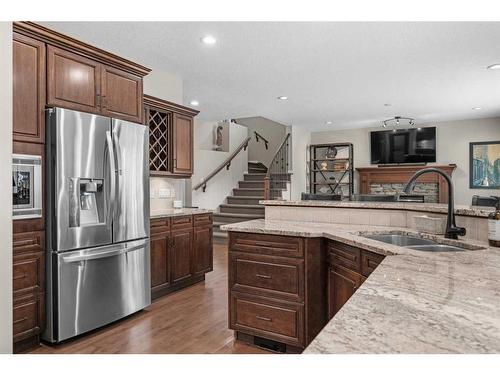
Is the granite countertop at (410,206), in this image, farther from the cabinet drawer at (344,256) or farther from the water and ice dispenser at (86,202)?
the water and ice dispenser at (86,202)

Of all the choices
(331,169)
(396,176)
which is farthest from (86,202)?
(396,176)

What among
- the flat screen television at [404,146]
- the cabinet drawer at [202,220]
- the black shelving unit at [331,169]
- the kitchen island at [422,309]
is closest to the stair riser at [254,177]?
the black shelving unit at [331,169]

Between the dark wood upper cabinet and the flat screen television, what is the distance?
18.0 ft

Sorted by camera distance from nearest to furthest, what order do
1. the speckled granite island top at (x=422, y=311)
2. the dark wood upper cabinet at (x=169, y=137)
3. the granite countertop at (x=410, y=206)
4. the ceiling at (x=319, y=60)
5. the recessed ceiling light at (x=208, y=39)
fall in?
1. the speckled granite island top at (x=422, y=311)
2. the granite countertop at (x=410, y=206)
3. the ceiling at (x=319, y=60)
4. the recessed ceiling light at (x=208, y=39)
5. the dark wood upper cabinet at (x=169, y=137)

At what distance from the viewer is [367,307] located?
941 mm

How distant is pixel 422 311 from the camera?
3.00 ft

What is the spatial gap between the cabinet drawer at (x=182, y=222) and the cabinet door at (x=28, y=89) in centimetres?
164

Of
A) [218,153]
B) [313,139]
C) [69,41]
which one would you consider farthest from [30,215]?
[313,139]

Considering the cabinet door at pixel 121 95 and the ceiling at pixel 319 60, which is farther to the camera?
the ceiling at pixel 319 60

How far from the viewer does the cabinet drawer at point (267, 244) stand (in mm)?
2416

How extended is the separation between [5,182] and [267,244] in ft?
5.26

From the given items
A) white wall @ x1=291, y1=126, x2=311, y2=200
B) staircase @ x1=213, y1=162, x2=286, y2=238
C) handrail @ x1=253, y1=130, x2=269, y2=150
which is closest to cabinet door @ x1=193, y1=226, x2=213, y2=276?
staircase @ x1=213, y1=162, x2=286, y2=238
